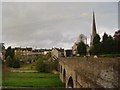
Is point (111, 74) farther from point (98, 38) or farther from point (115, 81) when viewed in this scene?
point (98, 38)

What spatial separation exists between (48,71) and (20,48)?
71.3 meters

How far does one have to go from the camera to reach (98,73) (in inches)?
347

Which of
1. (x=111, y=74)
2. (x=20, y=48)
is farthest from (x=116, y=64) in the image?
(x=20, y=48)

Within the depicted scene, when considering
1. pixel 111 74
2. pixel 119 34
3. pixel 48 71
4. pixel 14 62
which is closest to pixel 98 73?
pixel 111 74

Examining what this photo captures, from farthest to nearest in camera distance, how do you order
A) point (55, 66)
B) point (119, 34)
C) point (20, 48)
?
point (20, 48), point (55, 66), point (119, 34)

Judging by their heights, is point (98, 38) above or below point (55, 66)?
above

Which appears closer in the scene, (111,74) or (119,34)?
(111,74)

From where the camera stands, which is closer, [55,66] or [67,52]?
[55,66]

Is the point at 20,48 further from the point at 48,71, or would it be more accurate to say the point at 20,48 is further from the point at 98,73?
the point at 98,73

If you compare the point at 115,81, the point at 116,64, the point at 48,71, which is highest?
the point at 116,64

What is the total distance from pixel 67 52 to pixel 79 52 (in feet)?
128

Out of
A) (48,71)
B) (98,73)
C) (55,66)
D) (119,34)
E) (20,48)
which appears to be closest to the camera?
(98,73)

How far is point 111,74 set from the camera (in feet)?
24.8

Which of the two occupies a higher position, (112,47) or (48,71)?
(112,47)
